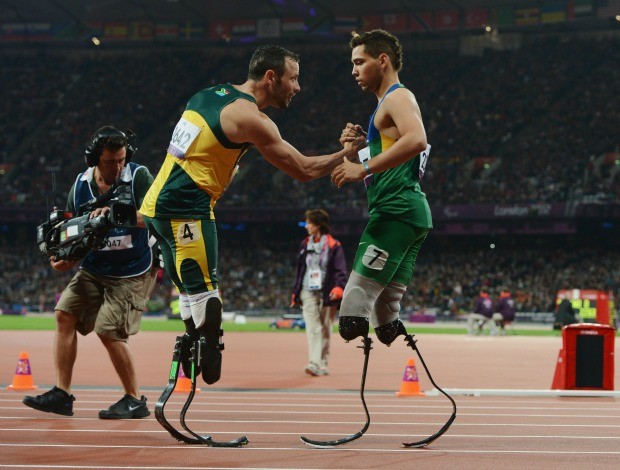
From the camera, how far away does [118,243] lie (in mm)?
8141

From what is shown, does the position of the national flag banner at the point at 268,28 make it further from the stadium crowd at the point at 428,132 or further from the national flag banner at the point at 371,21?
the national flag banner at the point at 371,21

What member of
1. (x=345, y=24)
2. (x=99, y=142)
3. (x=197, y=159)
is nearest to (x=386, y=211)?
(x=197, y=159)

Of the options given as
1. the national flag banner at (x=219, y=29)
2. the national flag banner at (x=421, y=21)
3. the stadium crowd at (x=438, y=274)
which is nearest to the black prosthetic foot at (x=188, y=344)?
the stadium crowd at (x=438, y=274)

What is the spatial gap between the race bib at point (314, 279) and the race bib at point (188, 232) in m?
7.53

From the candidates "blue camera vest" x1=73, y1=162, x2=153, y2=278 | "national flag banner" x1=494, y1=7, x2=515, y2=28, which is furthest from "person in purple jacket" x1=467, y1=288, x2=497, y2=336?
"national flag banner" x1=494, y1=7, x2=515, y2=28

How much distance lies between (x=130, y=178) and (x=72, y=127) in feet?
175

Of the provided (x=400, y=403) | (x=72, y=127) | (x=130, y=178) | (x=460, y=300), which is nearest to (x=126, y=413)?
(x=130, y=178)

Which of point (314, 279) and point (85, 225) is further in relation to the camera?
point (314, 279)

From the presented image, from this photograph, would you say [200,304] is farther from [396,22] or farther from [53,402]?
[396,22]

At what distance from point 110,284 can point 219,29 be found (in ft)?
184

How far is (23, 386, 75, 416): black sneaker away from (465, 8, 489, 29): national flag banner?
51483 millimetres

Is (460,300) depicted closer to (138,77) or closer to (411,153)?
(138,77)

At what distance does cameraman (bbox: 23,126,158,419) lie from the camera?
26.3 feet

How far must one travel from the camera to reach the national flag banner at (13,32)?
6331cm
